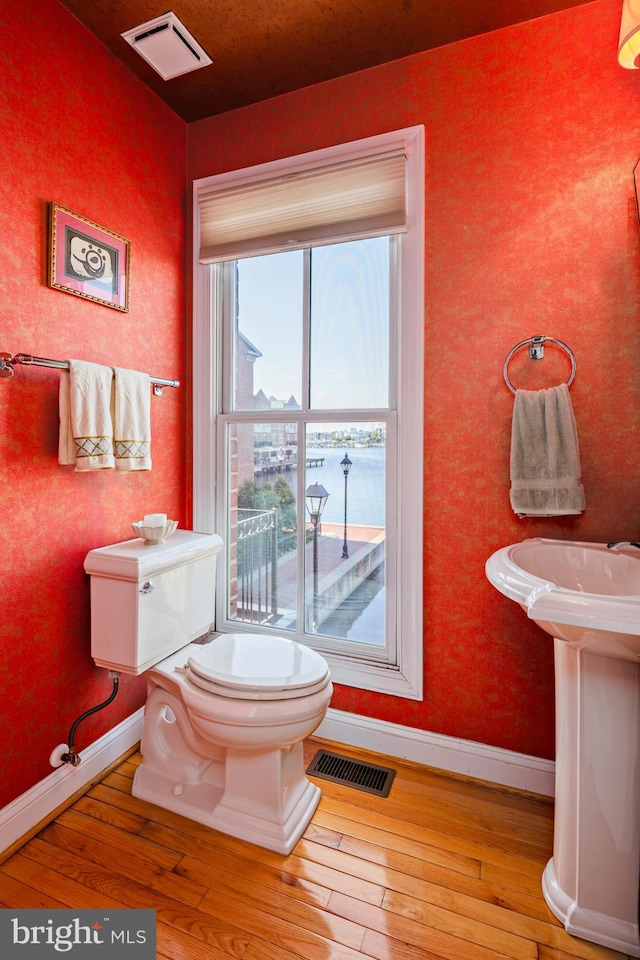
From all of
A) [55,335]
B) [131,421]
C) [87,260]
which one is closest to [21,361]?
[55,335]

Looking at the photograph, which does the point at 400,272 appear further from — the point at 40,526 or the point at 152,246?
the point at 40,526

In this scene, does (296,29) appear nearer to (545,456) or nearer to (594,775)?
(545,456)

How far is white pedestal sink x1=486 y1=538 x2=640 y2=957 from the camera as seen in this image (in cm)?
111

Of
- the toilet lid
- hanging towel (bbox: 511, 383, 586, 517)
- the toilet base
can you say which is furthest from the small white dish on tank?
hanging towel (bbox: 511, 383, 586, 517)

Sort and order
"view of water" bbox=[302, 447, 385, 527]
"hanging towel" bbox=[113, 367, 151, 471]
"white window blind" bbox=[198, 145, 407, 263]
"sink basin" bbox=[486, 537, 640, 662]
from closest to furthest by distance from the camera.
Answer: "sink basin" bbox=[486, 537, 640, 662] → "hanging towel" bbox=[113, 367, 151, 471] → "white window blind" bbox=[198, 145, 407, 263] → "view of water" bbox=[302, 447, 385, 527]

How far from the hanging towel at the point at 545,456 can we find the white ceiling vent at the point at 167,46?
5.36ft

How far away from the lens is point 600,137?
1.51m

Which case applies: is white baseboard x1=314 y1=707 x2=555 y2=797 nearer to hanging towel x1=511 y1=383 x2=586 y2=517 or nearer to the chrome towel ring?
hanging towel x1=511 y1=383 x2=586 y2=517

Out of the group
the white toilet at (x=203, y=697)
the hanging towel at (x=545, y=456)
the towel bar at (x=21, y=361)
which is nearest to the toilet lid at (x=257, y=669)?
the white toilet at (x=203, y=697)

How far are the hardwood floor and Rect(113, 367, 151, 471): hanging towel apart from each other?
1161mm

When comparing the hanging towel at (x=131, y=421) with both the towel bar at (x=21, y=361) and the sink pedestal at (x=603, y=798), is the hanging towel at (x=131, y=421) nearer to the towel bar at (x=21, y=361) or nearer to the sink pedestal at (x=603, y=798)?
the towel bar at (x=21, y=361)

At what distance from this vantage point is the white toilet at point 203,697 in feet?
4.50

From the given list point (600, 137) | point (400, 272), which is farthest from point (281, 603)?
point (600, 137)

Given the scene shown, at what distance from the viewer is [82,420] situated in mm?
1499
